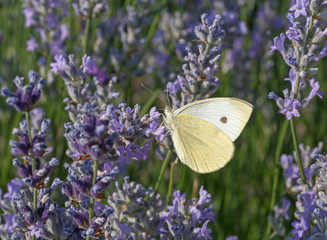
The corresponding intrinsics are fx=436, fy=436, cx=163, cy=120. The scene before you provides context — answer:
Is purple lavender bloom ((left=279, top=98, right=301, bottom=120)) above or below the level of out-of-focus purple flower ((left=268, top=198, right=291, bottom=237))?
above

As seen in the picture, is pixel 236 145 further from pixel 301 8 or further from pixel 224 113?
pixel 301 8

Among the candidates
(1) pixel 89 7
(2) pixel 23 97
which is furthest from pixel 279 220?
(1) pixel 89 7

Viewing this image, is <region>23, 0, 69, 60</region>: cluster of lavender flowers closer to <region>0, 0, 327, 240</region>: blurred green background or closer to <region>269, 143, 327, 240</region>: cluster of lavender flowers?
<region>0, 0, 327, 240</region>: blurred green background

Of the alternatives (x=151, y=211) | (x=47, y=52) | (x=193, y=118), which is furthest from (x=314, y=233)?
(x=47, y=52)

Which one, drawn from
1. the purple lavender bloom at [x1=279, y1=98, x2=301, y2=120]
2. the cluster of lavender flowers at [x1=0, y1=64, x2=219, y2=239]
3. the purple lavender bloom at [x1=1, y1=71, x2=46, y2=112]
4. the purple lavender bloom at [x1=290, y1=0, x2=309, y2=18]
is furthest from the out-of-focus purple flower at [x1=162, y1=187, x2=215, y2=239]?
the purple lavender bloom at [x1=290, y1=0, x2=309, y2=18]

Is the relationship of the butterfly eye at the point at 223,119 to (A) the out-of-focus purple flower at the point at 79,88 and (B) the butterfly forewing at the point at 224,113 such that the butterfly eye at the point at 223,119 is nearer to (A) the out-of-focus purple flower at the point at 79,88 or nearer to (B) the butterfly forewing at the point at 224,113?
(B) the butterfly forewing at the point at 224,113

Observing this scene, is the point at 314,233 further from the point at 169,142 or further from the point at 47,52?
the point at 47,52
